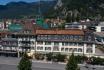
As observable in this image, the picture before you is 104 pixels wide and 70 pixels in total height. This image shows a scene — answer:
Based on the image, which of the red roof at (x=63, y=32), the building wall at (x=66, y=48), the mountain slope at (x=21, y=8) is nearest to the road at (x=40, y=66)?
the building wall at (x=66, y=48)

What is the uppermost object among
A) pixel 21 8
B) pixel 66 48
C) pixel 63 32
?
pixel 63 32

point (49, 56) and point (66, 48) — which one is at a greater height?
point (66, 48)

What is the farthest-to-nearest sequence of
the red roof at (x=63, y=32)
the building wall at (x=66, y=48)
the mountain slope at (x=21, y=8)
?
the mountain slope at (x=21, y=8)
the red roof at (x=63, y=32)
the building wall at (x=66, y=48)

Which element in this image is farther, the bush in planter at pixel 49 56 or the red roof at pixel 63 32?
the red roof at pixel 63 32

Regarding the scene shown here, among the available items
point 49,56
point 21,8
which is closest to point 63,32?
point 49,56

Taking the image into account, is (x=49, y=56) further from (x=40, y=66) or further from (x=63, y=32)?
(x=40, y=66)

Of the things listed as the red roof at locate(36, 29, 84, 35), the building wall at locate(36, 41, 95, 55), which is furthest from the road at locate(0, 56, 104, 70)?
the red roof at locate(36, 29, 84, 35)

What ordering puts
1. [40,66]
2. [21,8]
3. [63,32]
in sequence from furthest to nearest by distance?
[21,8] → [63,32] → [40,66]

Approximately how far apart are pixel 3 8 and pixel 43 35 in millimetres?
87398

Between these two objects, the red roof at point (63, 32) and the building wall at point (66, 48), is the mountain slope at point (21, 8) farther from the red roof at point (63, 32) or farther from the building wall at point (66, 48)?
the building wall at point (66, 48)

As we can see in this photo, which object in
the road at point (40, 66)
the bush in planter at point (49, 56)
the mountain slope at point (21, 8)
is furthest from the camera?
the mountain slope at point (21, 8)

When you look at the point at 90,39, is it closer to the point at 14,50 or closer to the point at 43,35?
the point at 43,35

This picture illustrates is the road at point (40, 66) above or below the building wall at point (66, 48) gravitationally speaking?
below

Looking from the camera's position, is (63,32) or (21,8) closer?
(63,32)
